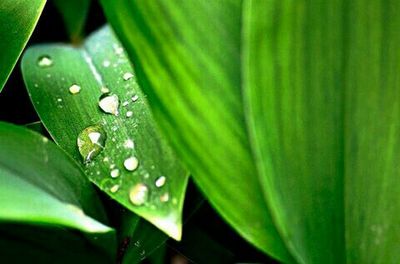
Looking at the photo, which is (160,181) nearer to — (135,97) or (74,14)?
(135,97)

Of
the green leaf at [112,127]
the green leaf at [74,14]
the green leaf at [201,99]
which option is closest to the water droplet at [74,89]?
the green leaf at [112,127]

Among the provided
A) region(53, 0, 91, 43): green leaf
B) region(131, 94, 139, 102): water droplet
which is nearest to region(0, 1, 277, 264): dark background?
region(53, 0, 91, 43): green leaf

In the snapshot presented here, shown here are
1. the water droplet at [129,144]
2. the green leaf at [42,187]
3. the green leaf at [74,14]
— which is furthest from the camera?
the green leaf at [74,14]

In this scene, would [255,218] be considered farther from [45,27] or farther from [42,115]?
[45,27]

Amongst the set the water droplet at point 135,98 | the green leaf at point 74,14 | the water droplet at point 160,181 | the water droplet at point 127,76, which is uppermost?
the water droplet at point 135,98

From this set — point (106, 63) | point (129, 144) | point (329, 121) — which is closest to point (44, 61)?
point (106, 63)

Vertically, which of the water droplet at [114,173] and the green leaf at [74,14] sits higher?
the water droplet at [114,173]

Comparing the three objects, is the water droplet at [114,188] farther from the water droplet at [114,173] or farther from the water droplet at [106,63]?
the water droplet at [106,63]
